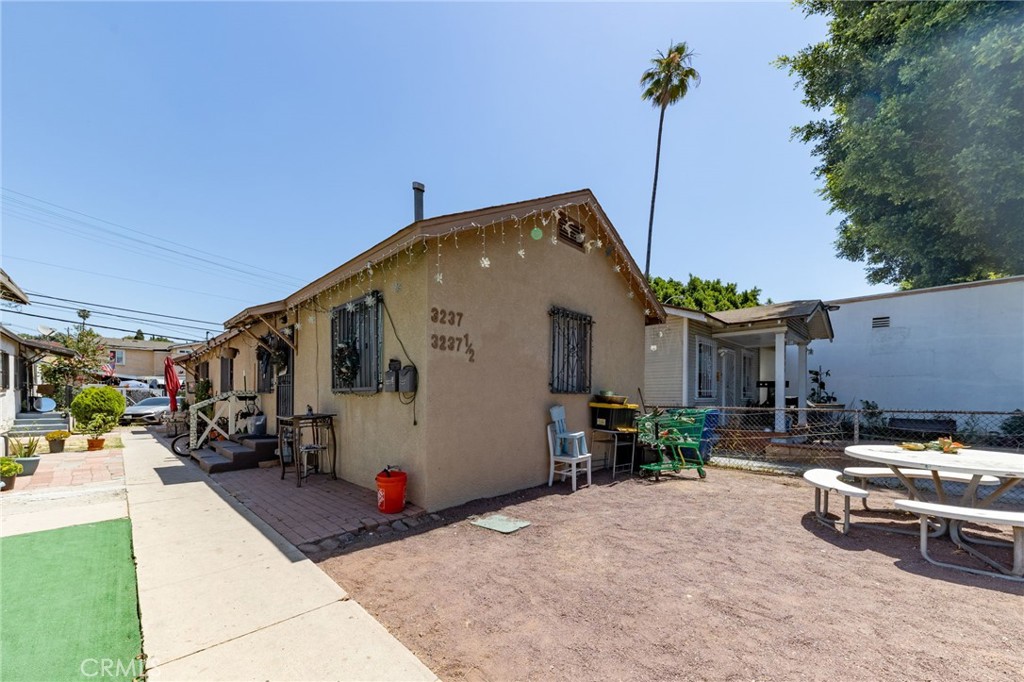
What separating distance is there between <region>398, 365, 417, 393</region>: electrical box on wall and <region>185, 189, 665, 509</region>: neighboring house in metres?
0.03

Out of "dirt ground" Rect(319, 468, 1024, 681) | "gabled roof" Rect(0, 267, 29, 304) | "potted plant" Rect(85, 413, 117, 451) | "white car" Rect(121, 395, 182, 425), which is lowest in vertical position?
"white car" Rect(121, 395, 182, 425)

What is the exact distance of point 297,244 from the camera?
62.5ft

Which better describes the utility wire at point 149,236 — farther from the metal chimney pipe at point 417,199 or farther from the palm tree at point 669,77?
the palm tree at point 669,77

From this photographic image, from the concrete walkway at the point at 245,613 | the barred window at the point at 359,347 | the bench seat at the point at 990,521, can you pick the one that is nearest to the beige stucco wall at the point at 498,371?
the barred window at the point at 359,347

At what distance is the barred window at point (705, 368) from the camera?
494 inches

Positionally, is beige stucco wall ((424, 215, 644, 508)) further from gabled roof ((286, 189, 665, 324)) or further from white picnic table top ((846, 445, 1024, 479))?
white picnic table top ((846, 445, 1024, 479))

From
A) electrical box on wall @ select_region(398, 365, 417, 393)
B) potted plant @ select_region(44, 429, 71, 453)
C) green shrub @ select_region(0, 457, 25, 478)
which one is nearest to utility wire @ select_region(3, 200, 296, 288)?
potted plant @ select_region(44, 429, 71, 453)

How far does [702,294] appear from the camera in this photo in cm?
2405

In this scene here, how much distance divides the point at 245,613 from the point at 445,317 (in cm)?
338

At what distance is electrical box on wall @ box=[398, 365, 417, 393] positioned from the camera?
16.9 ft

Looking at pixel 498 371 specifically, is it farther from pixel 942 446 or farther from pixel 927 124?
pixel 927 124

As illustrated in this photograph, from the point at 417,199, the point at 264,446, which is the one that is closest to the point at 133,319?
the point at 264,446

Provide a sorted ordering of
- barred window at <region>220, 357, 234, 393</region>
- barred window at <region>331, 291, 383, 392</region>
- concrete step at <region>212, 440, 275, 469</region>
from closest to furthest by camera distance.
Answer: barred window at <region>331, 291, 383, 392</region> → concrete step at <region>212, 440, 275, 469</region> → barred window at <region>220, 357, 234, 393</region>

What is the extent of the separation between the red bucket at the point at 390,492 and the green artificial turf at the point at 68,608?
2204 mm
